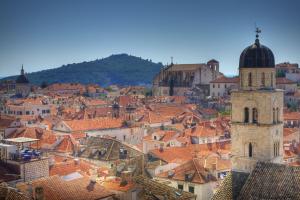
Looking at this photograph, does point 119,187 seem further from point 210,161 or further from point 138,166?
point 210,161

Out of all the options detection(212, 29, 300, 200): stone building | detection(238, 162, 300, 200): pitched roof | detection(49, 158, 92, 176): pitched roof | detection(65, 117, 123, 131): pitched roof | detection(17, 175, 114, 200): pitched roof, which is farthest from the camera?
detection(65, 117, 123, 131): pitched roof

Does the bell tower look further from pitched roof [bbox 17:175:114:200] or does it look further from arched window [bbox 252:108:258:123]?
pitched roof [bbox 17:175:114:200]

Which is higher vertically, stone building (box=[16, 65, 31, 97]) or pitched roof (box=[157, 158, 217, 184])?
stone building (box=[16, 65, 31, 97])

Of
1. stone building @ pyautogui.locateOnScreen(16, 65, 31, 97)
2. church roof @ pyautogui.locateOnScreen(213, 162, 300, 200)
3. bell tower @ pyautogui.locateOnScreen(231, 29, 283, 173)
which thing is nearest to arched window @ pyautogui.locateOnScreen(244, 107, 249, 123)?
bell tower @ pyautogui.locateOnScreen(231, 29, 283, 173)

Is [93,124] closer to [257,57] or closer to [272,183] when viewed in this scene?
[257,57]

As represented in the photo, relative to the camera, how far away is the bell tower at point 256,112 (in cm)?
2880

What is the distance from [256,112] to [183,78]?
102962 mm

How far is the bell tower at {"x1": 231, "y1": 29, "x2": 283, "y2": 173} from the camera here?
94.5 ft

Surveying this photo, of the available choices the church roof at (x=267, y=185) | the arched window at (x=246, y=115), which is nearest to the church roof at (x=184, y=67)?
the arched window at (x=246, y=115)

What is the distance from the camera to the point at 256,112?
1148 inches

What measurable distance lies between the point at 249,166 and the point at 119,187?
8.15 m

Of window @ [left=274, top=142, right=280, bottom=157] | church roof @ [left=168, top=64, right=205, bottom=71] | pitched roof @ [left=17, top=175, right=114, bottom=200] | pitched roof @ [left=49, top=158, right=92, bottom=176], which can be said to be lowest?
pitched roof @ [left=49, top=158, right=92, bottom=176]

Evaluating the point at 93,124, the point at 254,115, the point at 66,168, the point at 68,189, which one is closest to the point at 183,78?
the point at 93,124

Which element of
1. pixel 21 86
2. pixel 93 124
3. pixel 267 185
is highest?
pixel 21 86
